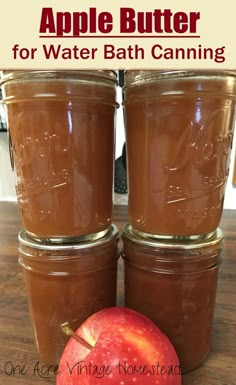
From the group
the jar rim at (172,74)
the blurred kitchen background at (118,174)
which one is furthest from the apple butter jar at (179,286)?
the blurred kitchen background at (118,174)

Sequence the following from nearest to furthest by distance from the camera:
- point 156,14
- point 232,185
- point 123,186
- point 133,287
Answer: point 156,14 < point 133,287 < point 123,186 < point 232,185

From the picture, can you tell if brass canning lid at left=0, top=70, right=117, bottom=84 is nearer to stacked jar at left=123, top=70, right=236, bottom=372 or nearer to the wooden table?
stacked jar at left=123, top=70, right=236, bottom=372

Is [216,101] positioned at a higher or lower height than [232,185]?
higher

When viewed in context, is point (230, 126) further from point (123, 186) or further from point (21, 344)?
point (123, 186)

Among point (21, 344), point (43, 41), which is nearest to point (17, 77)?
point (43, 41)

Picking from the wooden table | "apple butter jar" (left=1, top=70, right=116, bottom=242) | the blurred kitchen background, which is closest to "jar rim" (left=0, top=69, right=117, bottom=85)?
"apple butter jar" (left=1, top=70, right=116, bottom=242)

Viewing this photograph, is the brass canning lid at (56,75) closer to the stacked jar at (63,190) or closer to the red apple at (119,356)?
the stacked jar at (63,190)
